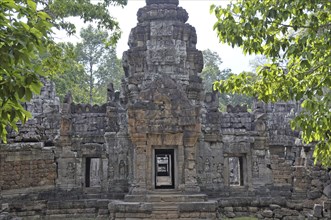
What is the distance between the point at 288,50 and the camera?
5.77m

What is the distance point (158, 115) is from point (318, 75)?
6.83 meters

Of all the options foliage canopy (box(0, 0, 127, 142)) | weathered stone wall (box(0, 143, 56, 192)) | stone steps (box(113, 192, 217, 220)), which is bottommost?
stone steps (box(113, 192, 217, 220))

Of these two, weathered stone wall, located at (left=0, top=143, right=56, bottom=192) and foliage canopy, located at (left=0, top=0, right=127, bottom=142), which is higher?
foliage canopy, located at (left=0, top=0, right=127, bottom=142)

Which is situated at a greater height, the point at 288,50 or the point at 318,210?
the point at 288,50

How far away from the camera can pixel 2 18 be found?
369 cm

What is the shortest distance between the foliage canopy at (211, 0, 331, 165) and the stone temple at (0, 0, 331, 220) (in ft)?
19.6

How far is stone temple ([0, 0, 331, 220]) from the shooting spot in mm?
12391

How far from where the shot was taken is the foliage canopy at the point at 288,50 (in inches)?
225

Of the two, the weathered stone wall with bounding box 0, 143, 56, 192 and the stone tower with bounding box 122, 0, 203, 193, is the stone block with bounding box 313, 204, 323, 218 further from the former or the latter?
the weathered stone wall with bounding box 0, 143, 56, 192

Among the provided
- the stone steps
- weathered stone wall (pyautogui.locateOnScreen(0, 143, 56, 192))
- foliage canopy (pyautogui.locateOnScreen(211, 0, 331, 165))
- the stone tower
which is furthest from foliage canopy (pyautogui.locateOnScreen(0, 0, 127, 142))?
weathered stone wall (pyautogui.locateOnScreen(0, 143, 56, 192))

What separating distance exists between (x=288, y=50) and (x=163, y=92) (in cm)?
A: 703

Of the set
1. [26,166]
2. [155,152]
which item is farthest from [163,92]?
[26,166]

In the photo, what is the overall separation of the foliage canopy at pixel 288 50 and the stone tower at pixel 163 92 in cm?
591

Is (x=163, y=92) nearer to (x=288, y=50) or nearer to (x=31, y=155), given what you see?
(x=31, y=155)
